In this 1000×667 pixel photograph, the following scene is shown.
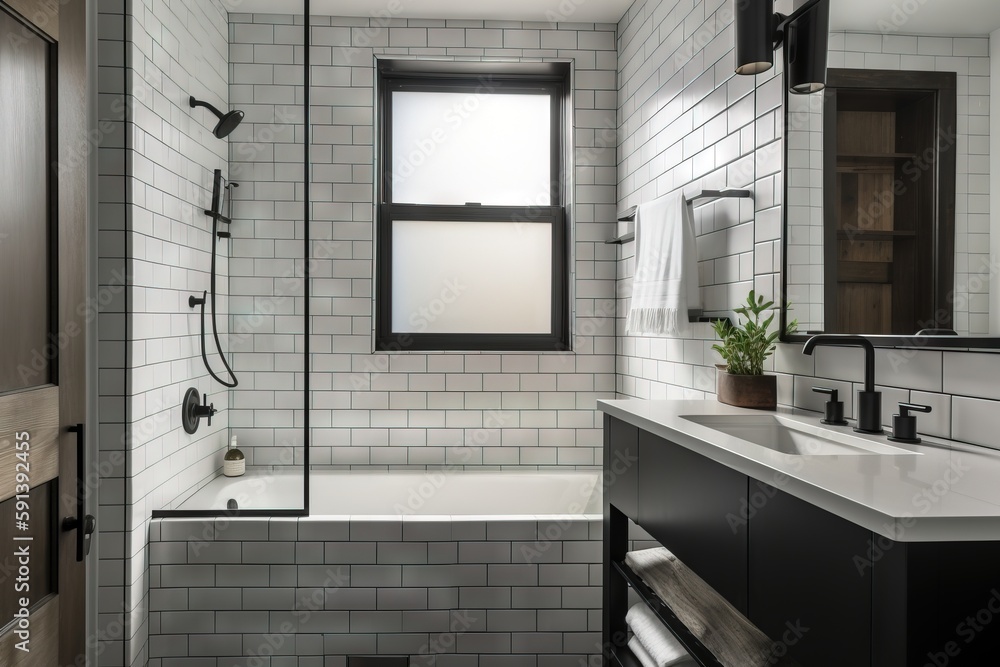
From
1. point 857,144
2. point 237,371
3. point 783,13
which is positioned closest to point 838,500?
point 857,144

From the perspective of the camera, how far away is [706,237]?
86.4 inches

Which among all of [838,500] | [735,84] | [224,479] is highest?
[735,84]

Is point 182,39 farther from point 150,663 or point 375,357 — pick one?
point 150,663

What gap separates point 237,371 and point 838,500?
81.3 inches

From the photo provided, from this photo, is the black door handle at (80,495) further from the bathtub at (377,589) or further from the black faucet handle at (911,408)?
the black faucet handle at (911,408)

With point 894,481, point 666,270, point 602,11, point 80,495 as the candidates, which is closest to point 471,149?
point 602,11

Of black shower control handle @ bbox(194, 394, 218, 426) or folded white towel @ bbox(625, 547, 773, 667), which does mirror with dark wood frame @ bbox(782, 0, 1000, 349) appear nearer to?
folded white towel @ bbox(625, 547, 773, 667)

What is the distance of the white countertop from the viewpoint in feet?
2.15

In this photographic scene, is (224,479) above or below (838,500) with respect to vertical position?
below

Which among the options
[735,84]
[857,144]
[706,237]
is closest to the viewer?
[857,144]

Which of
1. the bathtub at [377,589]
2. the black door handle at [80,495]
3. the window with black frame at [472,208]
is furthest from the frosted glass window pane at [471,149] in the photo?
the black door handle at [80,495]

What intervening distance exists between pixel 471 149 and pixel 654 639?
261cm

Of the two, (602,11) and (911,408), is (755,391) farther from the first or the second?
(602,11)

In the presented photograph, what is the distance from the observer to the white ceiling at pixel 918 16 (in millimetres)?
1067
